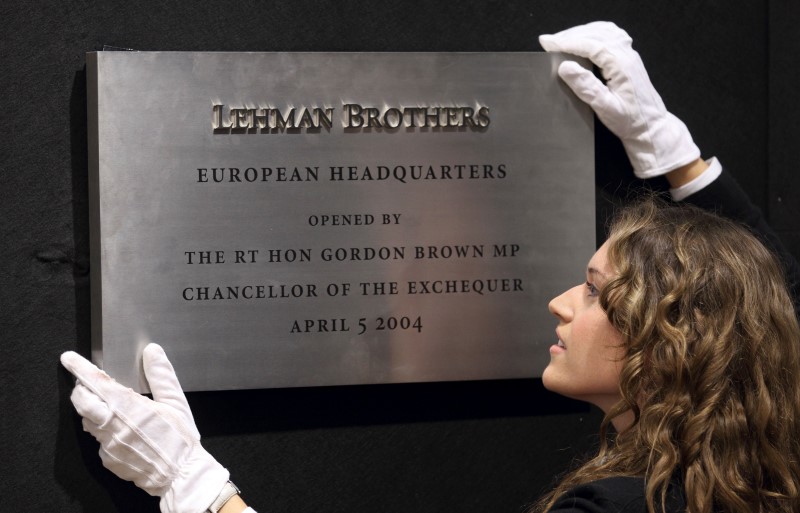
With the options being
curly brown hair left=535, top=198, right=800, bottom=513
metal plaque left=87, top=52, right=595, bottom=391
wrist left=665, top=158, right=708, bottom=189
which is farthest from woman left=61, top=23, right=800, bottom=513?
wrist left=665, top=158, right=708, bottom=189

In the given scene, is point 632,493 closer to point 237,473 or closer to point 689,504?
point 689,504

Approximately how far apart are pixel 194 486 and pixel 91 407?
0.20m

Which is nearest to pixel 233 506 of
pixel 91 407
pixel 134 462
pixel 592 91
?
pixel 134 462

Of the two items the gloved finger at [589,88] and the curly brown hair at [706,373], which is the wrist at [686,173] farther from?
the curly brown hair at [706,373]

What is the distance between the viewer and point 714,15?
1.67m

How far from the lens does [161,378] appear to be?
1.40m

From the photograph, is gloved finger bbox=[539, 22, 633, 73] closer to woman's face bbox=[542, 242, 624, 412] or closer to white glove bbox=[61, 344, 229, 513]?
woman's face bbox=[542, 242, 624, 412]

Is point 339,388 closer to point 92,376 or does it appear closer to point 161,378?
point 161,378

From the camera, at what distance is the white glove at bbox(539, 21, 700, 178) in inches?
60.1

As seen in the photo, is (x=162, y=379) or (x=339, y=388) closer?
(x=162, y=379)

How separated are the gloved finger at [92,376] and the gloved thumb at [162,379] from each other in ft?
0.18

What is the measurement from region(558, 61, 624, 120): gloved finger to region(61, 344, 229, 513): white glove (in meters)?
0.89

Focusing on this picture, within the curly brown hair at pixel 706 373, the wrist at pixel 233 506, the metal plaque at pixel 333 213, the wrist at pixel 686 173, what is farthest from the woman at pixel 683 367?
the wrist at pixel 233 506

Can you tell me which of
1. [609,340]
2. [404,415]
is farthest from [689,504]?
[404,415]
